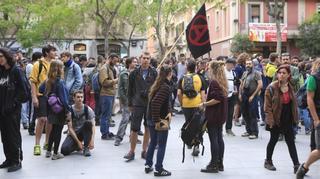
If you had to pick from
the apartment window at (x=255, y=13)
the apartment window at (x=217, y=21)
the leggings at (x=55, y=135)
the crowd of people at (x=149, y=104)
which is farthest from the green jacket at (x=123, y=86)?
the apartment window at (x=217, y=21)

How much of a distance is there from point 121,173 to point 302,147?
4.25m

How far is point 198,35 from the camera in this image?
34.3 feet

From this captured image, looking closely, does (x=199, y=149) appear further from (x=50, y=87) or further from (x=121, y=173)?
(x=50, y=87)

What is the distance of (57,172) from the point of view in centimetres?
789

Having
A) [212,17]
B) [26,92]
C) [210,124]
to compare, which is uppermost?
[212,17]

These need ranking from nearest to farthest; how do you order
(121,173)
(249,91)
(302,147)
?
1. (121,173)
2. (302,147)
3. (249,91)

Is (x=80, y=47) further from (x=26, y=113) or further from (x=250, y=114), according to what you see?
(x=250, y=114)

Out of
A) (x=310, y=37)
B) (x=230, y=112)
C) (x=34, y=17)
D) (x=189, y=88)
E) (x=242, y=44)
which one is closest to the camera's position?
(x=189, y=88)

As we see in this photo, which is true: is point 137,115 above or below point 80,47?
below

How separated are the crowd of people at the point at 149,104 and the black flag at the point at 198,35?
97cm

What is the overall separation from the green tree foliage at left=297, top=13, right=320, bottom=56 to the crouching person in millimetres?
31849

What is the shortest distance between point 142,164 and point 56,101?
1853 millimetres

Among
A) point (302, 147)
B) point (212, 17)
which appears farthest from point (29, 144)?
point (212, 17)

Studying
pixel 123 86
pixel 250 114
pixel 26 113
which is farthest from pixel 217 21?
pixel 123 86
